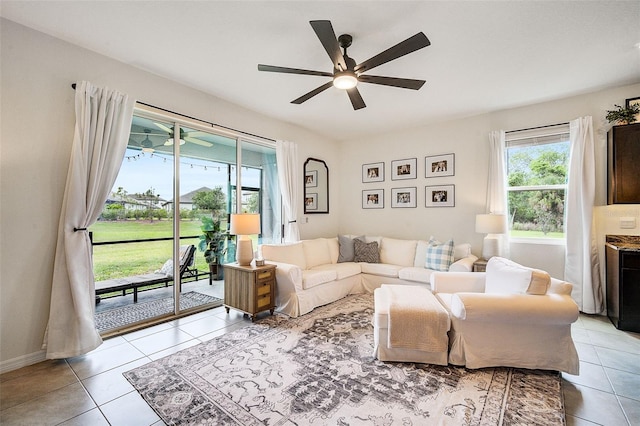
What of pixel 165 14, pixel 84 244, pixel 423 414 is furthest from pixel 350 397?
pixel 165 14

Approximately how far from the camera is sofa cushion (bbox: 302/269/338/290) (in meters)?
3.58

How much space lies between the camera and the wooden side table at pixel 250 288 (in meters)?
3.26

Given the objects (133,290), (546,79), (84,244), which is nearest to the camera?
(84,244)

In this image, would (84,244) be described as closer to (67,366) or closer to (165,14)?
(67,366)

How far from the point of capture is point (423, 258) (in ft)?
14.2

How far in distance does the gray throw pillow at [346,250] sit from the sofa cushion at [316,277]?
70 cm

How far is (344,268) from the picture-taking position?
168 inches

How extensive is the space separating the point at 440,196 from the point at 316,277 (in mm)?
2545

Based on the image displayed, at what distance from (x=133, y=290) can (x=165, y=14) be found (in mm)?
3189

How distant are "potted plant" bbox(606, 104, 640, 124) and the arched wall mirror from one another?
13.2 ft

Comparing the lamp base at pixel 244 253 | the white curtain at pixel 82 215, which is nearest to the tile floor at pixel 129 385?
the white curtain at pixel 82 215

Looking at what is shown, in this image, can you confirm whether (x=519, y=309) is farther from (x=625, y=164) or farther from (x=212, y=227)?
(x=212, y=227)

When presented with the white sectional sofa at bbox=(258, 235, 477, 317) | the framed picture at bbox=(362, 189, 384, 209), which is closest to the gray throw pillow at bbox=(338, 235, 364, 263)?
the white sectional sofa at bbox=(258, 235, 477, 317)

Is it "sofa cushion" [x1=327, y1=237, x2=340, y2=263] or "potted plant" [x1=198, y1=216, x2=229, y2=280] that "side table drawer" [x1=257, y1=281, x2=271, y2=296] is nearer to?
"potted plant" [x1=198, y1=216, x2=229, y2=280]
